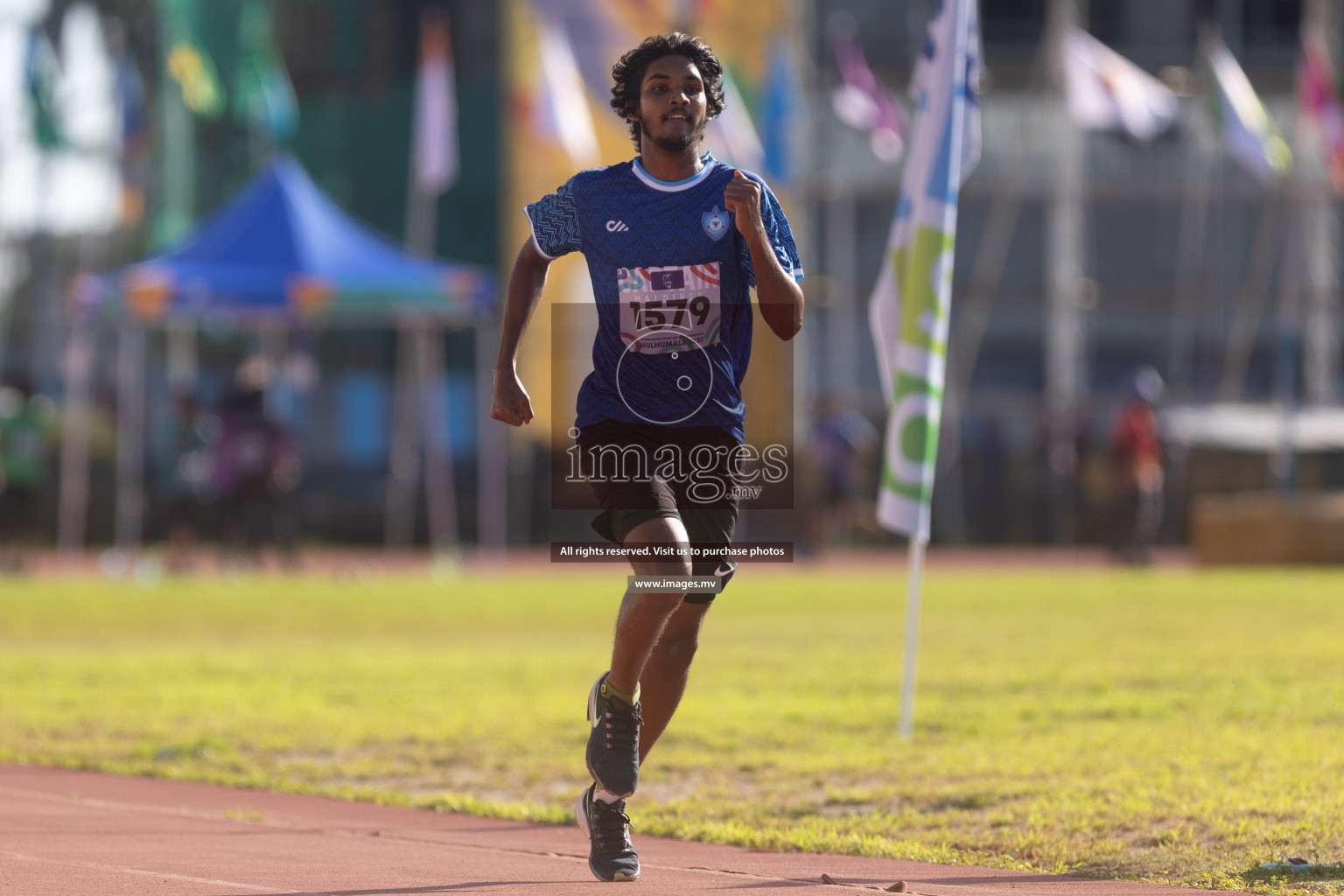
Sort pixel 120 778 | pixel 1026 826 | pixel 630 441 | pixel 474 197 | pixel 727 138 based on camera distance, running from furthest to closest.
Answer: pixel 474 197 → pixel 727 138 → pixel 120 778 → pixel 1026 826 → pixel 630 441

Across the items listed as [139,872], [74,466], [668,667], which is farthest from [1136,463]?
[139,872]

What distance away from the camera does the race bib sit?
546cm

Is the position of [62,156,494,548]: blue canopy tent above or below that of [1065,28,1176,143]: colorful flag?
below

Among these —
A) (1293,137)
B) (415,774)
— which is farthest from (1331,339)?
(415,774)

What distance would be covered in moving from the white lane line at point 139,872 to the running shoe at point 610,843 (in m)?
0.76

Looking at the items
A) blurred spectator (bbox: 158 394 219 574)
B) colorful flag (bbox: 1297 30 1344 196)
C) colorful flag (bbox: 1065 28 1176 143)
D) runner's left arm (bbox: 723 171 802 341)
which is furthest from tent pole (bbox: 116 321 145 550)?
runner's left arm (bbox: 723 171 802 341)

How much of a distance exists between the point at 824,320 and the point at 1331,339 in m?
10.6

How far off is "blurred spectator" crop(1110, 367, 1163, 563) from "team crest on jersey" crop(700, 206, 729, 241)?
17624 millimetres

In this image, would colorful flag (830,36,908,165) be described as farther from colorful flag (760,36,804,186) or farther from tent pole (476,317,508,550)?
tent pole (476,317,508,550)

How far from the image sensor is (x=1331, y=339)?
143 feet

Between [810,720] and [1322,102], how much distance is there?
849 inches

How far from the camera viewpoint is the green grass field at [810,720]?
21.6ft

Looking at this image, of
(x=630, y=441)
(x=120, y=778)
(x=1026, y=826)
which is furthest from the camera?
(x=120, y=778)

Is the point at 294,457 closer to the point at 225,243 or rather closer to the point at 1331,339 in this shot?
the point at 225,243
